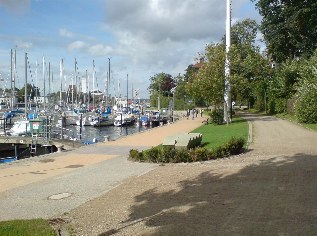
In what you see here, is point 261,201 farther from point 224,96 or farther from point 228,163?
point 224,96

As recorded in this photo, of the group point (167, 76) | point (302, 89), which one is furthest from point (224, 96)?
point (167, 76)

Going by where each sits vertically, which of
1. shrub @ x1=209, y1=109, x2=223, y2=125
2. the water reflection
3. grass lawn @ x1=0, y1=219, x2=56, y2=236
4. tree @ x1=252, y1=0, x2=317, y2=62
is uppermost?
tree @ x1=252, y1=0, x2=317, y2=62

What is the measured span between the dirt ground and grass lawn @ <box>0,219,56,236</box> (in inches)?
23.4

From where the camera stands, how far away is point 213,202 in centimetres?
979

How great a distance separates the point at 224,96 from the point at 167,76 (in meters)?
85.0

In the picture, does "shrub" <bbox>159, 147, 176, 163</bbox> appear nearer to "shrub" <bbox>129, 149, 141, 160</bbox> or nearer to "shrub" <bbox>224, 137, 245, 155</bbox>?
"shrub" <bbox>129, 149, 141, 160</bbox>

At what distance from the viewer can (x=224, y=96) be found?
3781 centimetres

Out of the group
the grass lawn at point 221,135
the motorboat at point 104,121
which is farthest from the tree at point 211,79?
the motorboat at point 104,121

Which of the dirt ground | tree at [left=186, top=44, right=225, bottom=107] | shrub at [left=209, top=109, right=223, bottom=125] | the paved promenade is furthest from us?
shrub at [left=209, top=109, right=223, bottom=125]

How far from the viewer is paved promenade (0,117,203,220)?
10.5m

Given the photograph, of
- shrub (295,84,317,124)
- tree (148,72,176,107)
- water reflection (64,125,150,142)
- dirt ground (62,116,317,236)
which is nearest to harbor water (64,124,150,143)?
water reflection (64,125,150,142)

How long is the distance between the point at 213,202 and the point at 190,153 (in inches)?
285

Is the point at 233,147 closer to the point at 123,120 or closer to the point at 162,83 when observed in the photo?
the point at 123,120

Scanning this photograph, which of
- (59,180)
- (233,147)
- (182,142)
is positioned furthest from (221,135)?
(59,180)
